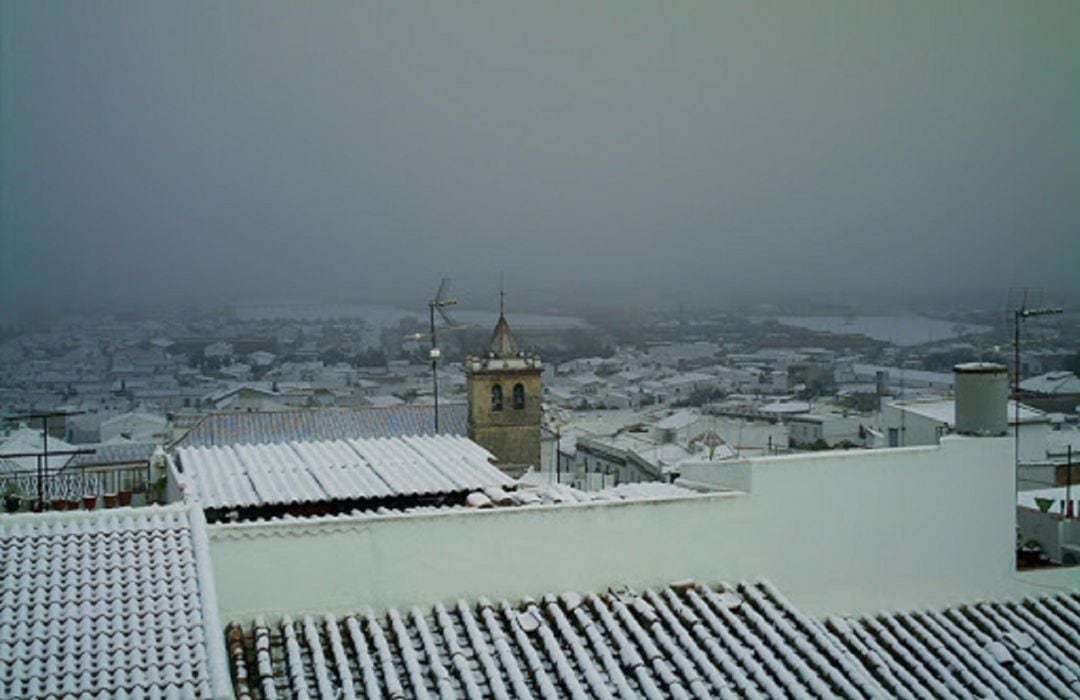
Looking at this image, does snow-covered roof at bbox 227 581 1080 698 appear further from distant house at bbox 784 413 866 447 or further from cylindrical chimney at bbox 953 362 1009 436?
distant house at bbox 784 413 866 447

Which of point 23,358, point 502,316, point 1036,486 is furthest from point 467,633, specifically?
point 502,316

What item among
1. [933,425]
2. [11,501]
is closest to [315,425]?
[11,501]

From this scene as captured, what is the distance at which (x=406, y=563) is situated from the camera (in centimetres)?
541

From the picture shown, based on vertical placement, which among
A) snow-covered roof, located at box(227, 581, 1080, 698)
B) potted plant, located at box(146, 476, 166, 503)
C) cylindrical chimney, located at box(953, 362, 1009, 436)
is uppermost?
cylindrical chimney, located at box(953, 362, 1009, 436)

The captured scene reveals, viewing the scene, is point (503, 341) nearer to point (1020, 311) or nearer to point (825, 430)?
point (825, 430)

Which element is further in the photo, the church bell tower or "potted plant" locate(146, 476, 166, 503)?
the church bell tower

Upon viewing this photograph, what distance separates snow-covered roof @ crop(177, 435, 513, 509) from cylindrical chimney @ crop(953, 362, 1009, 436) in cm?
302

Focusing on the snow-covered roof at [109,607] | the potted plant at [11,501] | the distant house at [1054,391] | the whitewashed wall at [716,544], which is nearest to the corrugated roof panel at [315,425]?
the distant house at [1054,391]

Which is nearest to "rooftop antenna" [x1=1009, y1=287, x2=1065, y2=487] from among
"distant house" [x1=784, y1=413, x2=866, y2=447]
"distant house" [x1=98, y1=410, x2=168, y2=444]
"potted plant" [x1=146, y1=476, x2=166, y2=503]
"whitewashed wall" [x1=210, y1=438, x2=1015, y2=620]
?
"whitewashed wall" [x1=210, y1=438, x2=1015, y2=620]

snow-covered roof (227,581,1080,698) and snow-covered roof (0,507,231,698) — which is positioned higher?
snow-covered roof (0,507,231,698)

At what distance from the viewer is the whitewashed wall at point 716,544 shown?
17.3ft

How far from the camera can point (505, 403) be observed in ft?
92.6

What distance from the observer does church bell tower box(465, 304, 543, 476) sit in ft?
91.9

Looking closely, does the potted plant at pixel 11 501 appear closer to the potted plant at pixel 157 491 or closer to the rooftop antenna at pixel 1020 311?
the potted plant at pixel 157 491
